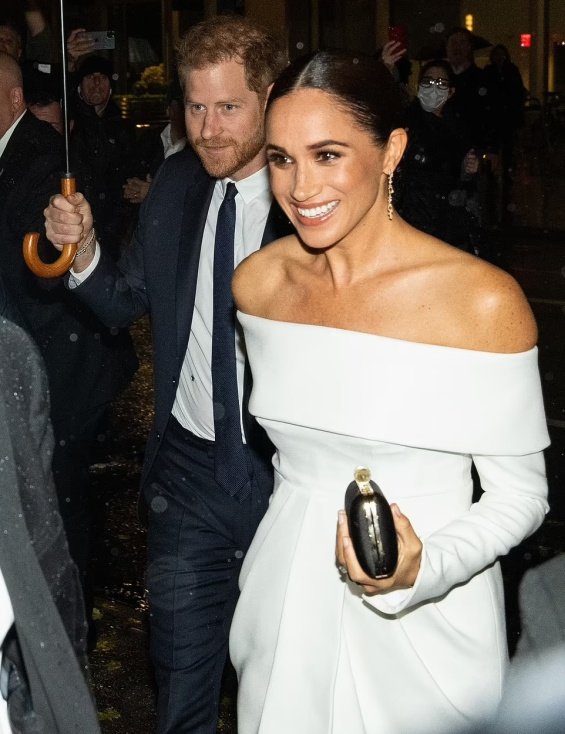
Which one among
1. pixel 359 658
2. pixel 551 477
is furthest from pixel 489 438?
pixel 551 477

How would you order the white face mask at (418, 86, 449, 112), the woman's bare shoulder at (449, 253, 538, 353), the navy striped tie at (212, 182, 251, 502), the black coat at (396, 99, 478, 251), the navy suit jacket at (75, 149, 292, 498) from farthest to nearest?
the white face mask at (418, 86, 449, 112) < the black coat at (396, 99, 478, 251) < the navy suit jacket at (75, 149, 292, 498) < the navy striped tie at (212, 182, 251, 502) < the woman's bare shoulder at (449, 253, 538, 353)

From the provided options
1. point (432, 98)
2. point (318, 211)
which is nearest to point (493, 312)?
point (318, 211)

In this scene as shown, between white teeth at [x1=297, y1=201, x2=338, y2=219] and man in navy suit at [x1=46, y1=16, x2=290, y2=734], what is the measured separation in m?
0.80

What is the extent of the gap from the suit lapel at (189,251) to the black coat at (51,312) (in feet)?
3.15

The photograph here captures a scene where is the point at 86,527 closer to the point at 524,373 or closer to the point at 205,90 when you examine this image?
the point at 205,90

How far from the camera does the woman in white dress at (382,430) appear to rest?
8.80 feet

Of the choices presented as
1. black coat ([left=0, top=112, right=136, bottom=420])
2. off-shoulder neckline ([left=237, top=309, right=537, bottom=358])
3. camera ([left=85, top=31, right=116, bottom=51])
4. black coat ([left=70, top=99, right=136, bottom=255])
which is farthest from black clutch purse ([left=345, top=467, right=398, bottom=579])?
black coat ([left=70, top=99, right=136, bottom=255])

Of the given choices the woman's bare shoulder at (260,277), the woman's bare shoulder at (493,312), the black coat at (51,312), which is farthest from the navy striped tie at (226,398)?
the black coat at (51,312)

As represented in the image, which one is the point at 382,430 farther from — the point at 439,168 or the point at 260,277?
the point at 439,168

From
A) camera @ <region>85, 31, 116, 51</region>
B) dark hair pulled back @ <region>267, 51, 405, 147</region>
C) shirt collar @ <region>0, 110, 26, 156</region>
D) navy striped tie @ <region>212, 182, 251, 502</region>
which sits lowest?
navy striped tie @ <region>212, 182, 251, 502</region>

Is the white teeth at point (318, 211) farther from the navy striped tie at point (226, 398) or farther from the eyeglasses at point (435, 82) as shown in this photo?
the eyeglasses at point (435, 82)

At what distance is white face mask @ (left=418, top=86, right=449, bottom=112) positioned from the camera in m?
9.31

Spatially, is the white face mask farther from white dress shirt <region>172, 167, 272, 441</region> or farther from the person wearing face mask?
white dress shirt <region>172, 167, 272, 441</region>

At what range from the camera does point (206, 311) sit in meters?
3.67
